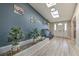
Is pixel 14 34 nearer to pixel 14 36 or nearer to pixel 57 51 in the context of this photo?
pixel 14 36

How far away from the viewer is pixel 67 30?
41.3 ft

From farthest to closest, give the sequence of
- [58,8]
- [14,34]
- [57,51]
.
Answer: [58,8] < [57,51] < [14,34]

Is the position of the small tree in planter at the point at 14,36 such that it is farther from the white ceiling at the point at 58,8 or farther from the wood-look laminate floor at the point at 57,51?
the white ceiling at the point at 58,8

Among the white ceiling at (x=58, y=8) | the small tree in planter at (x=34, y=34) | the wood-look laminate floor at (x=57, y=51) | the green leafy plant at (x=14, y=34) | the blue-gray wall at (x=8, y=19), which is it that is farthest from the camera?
the small tree in planter at (x=34, y=34)

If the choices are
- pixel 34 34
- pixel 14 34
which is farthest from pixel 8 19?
pixel 34 34

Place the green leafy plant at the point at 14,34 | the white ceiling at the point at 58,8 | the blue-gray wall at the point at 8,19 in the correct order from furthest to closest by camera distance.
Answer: the white ceiling at the point at 58,8
the blue-gray wall at the point at 8,19
the green leafy plant at the point at 14,34

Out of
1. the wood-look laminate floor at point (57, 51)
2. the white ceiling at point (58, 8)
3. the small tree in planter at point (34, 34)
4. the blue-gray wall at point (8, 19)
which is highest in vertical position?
the white ceiling at point (58, 8)

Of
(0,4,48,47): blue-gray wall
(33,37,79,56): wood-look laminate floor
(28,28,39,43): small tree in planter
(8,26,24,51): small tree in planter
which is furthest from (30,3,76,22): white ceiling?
(33,37,79,56): wood-look laminate floor

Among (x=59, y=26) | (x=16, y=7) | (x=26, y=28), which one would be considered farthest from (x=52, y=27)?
(x=16, y=7)

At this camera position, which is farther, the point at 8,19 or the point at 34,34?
the point at 34,34

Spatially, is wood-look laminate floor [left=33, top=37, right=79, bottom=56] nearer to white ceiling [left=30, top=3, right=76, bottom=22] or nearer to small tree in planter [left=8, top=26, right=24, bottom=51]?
small tree in planter [left=8, top=26, right=24, bottom=51]

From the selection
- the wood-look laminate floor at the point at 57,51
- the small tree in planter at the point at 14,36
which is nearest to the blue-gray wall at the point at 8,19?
the small tree in planter at the point at 14,36

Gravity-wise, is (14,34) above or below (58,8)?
below

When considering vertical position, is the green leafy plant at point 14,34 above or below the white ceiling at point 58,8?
below
